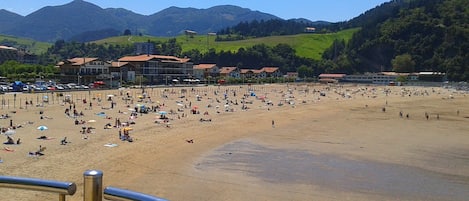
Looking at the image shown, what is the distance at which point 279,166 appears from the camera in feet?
72.3

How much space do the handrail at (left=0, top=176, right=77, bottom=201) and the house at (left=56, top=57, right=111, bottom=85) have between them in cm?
8006

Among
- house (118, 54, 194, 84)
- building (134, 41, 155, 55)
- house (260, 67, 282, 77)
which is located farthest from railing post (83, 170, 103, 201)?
building (134, 41, 155, 55)

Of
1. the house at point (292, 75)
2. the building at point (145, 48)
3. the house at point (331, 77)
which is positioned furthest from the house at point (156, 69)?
the house at point (331, 77)

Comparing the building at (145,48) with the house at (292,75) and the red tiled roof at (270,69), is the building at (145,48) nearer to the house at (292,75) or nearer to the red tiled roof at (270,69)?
the red tiled roof at (270,69)

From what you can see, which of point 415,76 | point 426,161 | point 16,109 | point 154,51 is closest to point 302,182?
point 426,161

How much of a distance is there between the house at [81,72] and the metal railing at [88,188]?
263 feet

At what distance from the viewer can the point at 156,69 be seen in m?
95.2

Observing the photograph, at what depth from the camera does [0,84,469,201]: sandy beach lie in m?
17.7

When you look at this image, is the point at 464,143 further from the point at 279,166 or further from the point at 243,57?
the point at 243,57

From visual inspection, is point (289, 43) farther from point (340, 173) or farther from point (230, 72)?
point (340, 173)

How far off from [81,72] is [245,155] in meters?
62.9

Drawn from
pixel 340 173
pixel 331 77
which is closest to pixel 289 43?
pixel 331 77

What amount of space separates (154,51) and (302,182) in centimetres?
13189

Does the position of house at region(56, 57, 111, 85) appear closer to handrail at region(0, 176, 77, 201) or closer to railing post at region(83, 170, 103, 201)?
handrail at region(0, 176, 77, 201)
